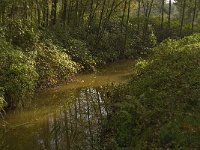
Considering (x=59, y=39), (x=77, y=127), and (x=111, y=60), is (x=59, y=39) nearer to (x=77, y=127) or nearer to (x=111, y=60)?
(x=111, y=60)

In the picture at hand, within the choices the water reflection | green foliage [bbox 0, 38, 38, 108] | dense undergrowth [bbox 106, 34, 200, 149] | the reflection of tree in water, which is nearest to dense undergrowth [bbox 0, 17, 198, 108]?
green foliage [bbox 0, 38, 38, 108]

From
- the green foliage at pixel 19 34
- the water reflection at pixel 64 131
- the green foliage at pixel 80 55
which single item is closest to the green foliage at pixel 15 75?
the water reflection at pixel 64 131

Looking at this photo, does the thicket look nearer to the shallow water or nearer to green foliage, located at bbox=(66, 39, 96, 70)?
green foliage, located at bbox=(66, 39, 96, 70)

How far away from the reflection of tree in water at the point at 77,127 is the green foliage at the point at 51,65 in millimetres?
2390

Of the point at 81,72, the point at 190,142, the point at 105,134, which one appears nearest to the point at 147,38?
the point at 81,72

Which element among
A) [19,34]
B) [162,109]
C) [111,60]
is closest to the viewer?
[162,109]

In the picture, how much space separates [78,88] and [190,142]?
11615 mm

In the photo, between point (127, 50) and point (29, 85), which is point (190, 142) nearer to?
point (29, 85)

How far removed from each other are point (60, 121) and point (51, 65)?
6191 millimetres

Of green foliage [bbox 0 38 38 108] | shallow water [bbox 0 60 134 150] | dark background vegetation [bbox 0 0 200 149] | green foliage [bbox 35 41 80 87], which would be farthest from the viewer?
green foliage [bbox 35 41 80 87]

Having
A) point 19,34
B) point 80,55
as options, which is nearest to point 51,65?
point 19,34

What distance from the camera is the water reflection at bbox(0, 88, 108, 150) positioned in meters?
11.5

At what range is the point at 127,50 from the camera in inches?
1262

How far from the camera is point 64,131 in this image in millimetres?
12648
